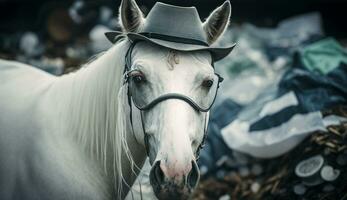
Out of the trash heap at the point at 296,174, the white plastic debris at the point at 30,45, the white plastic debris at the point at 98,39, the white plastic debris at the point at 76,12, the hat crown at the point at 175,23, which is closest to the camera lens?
the hat crown at the point at 175,23

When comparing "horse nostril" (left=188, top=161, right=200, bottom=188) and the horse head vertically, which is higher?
the horse head

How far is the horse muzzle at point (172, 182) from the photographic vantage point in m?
1.61

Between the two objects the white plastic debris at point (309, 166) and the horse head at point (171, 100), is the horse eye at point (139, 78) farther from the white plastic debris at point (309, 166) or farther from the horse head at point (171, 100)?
the white plastic debris at point (309, 166)

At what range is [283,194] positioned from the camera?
3166 millimetres

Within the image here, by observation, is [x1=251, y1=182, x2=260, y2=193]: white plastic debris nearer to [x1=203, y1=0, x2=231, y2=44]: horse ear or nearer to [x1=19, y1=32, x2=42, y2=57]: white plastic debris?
[x1=203, y1=0, x2=231, y2=44]: horse ear

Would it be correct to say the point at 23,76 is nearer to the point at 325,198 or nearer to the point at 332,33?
the point at 325,198

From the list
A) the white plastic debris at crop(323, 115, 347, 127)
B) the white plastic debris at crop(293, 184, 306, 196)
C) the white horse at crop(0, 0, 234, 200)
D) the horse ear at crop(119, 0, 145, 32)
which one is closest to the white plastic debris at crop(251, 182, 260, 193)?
the white plastic debris at crop(293, 184, 306, 196)

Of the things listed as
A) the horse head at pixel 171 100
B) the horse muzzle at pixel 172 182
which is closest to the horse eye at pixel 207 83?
the horse head at pixel 171 100

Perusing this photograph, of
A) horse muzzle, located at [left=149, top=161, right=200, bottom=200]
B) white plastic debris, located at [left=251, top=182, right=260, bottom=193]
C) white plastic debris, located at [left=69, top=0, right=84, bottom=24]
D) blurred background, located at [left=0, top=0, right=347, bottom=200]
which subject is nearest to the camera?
horse muzzle, located at [left=149, top=161, right=200, bottom=200]

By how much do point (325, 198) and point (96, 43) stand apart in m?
2.69

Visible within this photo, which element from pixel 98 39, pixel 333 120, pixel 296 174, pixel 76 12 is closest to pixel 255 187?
pixel 296 174

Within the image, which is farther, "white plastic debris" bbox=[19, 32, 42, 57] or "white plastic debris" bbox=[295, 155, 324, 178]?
"white plastic debris" bbox=[19, 32, 42, 57]

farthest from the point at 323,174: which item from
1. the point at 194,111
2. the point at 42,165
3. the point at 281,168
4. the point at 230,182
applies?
the point at 42,165

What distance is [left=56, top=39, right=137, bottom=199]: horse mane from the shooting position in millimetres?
1986
